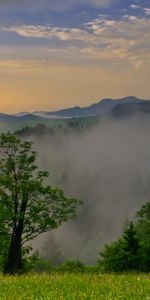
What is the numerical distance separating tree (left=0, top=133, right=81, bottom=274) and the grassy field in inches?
837

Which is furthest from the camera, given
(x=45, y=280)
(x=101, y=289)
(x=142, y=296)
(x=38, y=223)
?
(x=38, y=223)

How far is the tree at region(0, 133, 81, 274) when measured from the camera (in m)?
40.1

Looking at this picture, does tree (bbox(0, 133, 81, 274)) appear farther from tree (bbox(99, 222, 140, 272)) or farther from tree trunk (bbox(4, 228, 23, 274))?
tree (bbox(99, 222, 140, 272))

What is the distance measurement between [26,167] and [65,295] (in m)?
29.3

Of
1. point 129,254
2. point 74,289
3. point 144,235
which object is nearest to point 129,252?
point 129,254

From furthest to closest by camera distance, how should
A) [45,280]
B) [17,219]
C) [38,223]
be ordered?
1. [38,223]
2. [17,219]
3. [45,280]

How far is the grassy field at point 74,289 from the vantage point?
42.2 feet

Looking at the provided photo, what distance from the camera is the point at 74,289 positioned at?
14.8m

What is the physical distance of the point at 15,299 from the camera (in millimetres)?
12234

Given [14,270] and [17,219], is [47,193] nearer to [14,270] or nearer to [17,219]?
[17,219]

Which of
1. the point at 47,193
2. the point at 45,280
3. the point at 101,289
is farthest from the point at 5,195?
the point at 101,289

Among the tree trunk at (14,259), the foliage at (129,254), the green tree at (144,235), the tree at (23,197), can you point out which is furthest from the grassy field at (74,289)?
the green tree at (144,235)

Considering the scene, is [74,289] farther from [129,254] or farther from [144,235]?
[144,235]

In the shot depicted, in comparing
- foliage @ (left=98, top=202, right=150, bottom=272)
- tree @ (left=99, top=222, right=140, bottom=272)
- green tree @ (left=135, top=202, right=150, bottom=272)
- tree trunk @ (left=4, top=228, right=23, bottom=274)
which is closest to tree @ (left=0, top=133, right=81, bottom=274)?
tree trunk @ (left=4, top=228, right=23, bottom=274)
